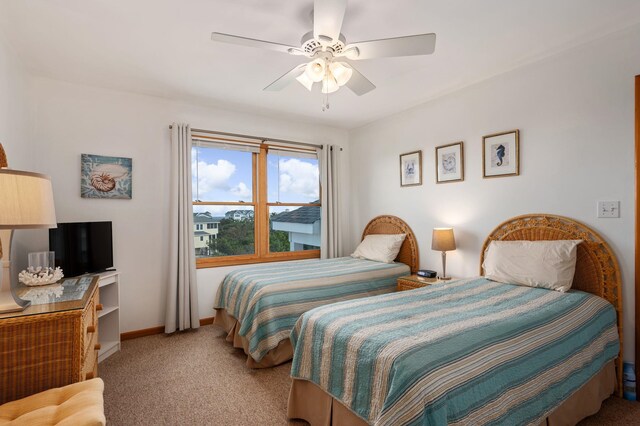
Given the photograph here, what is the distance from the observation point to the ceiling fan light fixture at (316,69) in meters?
2.14

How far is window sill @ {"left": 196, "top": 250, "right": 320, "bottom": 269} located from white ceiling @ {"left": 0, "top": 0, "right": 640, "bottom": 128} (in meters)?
1.98

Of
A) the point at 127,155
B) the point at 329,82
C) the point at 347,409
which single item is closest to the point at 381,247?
the point at 329,82

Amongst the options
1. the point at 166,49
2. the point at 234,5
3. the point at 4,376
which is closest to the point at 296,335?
the point at 4,376

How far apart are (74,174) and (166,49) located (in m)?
1.66

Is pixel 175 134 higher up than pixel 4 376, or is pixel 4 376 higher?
pixel 175 134

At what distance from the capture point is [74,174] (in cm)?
317

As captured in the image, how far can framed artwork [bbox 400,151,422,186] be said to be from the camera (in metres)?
3.84

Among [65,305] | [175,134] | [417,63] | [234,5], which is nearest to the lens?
[65,305]

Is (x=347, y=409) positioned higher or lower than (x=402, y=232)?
lower

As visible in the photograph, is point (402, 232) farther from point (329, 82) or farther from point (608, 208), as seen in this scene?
point (329, 82)

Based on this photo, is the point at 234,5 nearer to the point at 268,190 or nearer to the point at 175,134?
the point at 175,134

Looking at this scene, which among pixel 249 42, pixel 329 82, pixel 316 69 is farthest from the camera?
pixel 329 82

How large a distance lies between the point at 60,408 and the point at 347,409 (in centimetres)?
125

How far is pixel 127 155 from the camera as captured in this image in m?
3.42
